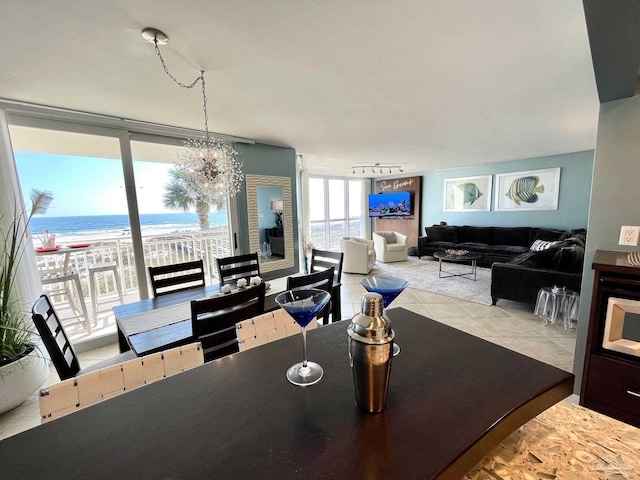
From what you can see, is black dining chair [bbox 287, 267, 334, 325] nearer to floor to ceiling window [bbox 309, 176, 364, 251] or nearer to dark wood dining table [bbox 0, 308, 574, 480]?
dark wood dining table [bbox 0, 308, 574, 480]

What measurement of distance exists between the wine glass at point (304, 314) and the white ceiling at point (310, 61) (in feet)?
4.34

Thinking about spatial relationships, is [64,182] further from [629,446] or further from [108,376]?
[629,446]

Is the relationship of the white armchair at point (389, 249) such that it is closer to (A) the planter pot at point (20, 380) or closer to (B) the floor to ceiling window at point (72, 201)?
(B) the floor to ceiling window at point (72, 201)

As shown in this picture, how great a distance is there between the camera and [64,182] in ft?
8.77

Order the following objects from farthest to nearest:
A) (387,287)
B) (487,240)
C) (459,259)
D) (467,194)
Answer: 1. (467,194)
2. (487,240)
3. (459,259)
4. (387,287)

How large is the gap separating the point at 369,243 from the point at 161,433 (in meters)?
5.25

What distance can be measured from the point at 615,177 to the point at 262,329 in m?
2.29

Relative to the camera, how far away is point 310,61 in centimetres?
172

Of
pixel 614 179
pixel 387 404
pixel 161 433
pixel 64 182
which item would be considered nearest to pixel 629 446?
pixel 387 404

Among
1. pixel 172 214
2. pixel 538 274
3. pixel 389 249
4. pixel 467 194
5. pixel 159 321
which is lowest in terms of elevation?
pixel 389 249

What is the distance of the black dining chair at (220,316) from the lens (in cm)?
138

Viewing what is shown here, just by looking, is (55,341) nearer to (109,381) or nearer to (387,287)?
(109,381)

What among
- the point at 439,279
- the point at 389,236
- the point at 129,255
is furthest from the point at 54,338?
the point at 389,236

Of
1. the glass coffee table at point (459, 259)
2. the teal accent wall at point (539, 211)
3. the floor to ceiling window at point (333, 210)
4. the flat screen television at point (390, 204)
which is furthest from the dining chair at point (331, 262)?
the flat screen television at point (390, 204)
